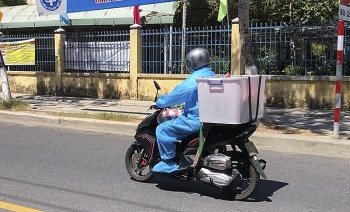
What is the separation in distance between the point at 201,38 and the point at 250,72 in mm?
4499

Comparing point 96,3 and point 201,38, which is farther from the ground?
point 96,3

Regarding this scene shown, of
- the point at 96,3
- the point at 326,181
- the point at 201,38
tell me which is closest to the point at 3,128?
the point at 96,3

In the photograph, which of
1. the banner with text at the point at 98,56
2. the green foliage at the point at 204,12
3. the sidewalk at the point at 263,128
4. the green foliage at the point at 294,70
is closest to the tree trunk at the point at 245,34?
the sidewalk at the point at 263,128

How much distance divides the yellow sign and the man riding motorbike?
43.1ft

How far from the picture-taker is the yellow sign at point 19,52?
17.4 m

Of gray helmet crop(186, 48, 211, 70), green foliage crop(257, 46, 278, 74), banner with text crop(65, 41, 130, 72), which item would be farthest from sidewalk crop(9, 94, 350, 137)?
gray helmet crop(186, 48, 211, 70)

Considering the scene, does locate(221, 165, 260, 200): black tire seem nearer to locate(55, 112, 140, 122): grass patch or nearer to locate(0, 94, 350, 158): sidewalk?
locate(0, 94, 350, 158): sidewalk

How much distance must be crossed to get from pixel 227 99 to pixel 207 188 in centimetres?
131

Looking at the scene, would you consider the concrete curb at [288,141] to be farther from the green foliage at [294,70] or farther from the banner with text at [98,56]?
the banner with text at [98,56]

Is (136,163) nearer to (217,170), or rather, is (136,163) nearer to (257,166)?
(217,170)

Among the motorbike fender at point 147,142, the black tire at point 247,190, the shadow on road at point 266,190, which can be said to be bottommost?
the shadow on road at point 266,190

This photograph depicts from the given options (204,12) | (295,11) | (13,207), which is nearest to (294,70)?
(295,11)

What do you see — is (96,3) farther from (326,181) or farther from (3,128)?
(326,181)

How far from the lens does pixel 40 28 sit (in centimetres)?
2231
